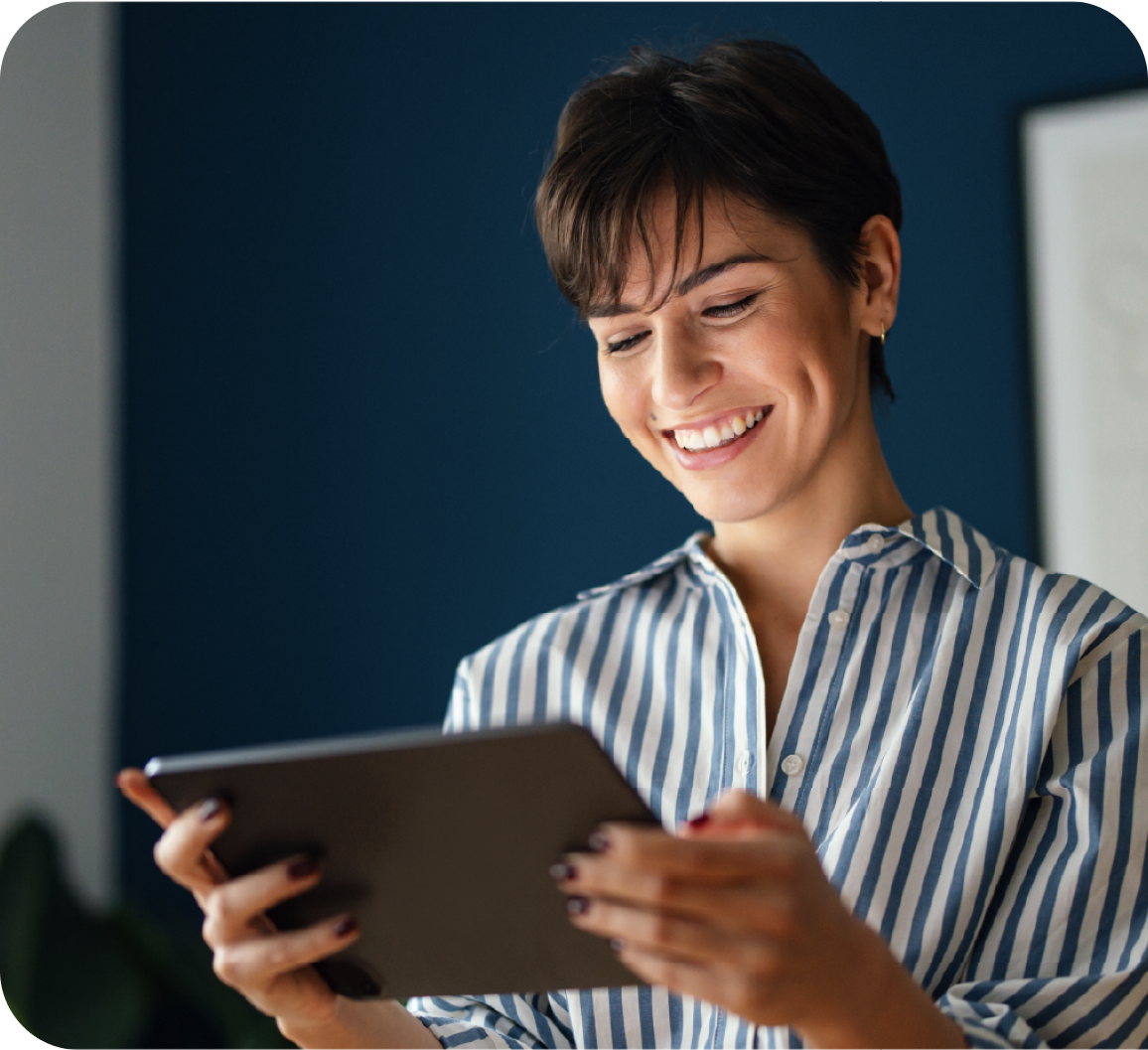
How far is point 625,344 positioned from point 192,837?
734mm

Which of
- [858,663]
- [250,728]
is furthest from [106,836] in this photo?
[858,663]

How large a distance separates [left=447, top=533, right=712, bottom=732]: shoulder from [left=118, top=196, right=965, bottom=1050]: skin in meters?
0.07

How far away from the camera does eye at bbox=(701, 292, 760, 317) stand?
4.11 ft

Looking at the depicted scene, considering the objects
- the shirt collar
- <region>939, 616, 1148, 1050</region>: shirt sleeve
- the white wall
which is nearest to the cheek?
Result: the shirt collar

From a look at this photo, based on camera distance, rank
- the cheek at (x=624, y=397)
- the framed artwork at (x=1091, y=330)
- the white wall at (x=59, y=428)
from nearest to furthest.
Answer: the cheek at (x=624, y=397) → the framed artwork at (x=1091, y=330) → the white wall at (x=59, y=428)

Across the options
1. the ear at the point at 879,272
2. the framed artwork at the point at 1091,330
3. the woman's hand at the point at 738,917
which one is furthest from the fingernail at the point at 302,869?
the framed artwork at the point at 1091,330

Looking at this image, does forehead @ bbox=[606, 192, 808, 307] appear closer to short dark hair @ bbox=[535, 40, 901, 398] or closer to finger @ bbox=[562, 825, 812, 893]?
short dark hair @ bbox=[535, 40, 901, 398]

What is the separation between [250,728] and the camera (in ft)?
8.22

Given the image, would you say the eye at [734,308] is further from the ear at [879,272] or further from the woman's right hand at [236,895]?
the woman's right hand at [236,895]

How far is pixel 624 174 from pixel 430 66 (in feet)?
4.32

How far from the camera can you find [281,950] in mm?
907

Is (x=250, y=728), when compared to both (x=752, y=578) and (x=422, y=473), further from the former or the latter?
(x=752, y=578)

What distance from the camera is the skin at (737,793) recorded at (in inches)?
30.2

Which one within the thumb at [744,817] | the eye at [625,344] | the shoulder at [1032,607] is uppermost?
the eye at [625,344]
